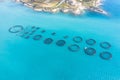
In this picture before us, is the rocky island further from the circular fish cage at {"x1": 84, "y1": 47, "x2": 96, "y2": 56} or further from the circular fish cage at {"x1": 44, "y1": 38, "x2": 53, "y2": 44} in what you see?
the circular fish cage at {"x1": 84, "y1": 47, "x2": 96, "y2": 56}

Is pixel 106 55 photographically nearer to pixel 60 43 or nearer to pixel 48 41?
pixel 60 43

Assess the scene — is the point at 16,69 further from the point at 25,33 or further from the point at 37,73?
the point at 25,33

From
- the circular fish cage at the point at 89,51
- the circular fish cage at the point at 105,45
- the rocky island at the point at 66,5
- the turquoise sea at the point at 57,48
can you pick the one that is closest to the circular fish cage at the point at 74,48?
the turquoise sea at the point at 57,48

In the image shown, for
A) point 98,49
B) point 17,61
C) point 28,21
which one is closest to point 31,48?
point 17,61

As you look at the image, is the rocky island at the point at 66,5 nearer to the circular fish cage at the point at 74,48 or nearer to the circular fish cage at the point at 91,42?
the circular fish cage at the point at 91,42

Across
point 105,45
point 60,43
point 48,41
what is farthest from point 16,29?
point 105,45
